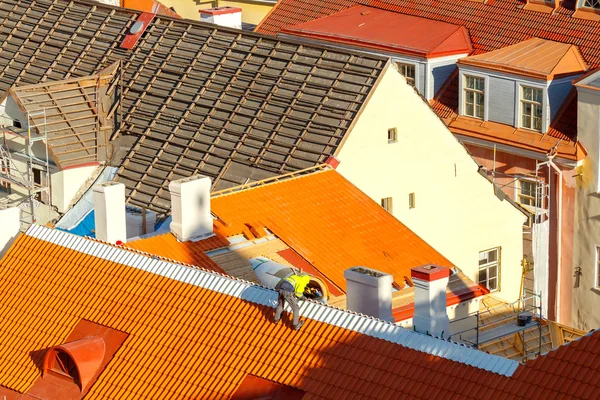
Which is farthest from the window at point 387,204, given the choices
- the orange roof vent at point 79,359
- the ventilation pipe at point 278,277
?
the orange roof vent at point 79,359

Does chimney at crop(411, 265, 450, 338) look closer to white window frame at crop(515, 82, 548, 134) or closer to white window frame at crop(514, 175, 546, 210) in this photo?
white window frame at crop(514, 175, 546, 210)

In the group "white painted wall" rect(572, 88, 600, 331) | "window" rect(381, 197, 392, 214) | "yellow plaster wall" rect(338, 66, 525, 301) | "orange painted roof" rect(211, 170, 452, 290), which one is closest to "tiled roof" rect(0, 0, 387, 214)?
"yellow plaster wall" rect(338, 66, 525, 301)

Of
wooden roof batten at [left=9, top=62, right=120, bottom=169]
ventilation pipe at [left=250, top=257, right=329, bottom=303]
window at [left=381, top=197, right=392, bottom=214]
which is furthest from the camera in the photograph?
wooden roof batten at [left=9, top=62, right=120, bottom=169]

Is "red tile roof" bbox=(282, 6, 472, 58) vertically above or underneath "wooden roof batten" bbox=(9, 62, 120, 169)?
above

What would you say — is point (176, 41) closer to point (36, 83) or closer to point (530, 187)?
point (36, 83)

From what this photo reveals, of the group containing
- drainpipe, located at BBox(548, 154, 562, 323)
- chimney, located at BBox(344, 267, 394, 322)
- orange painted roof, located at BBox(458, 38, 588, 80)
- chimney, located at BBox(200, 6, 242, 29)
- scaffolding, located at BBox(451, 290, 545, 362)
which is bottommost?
drainpipe, located at BBox(548, 154, 562, 323)
